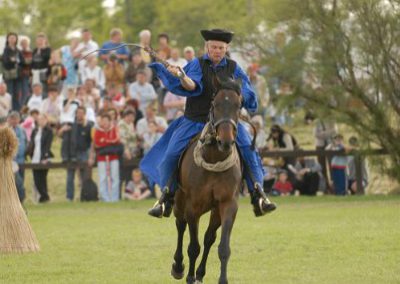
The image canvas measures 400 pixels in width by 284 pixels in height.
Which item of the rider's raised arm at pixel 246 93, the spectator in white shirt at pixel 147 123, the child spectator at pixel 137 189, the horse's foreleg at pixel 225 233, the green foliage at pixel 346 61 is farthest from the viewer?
the spectator in white shirt at pixel 147 123

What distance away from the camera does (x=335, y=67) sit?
25828 millimetres

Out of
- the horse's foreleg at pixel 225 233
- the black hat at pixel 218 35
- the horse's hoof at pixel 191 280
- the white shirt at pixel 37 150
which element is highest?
the black hat at pixel 218 35

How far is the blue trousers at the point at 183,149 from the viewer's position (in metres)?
13.1

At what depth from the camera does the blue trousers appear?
13.1 metres

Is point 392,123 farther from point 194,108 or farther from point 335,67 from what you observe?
point 194,108

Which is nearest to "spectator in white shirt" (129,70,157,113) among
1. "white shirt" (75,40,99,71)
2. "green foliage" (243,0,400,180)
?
"white shirt" (75,40,99,71)

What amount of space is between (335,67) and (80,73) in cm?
726

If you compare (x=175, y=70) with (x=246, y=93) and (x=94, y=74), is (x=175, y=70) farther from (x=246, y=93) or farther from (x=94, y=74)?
(x=94, y=74)

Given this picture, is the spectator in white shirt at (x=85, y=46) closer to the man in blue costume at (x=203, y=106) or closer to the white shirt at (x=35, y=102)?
the white shirt at (x=35, y=102)

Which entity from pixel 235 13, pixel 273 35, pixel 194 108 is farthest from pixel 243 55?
pixel 235 13

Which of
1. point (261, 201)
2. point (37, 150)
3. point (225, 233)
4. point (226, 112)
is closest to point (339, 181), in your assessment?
point (37, 150)

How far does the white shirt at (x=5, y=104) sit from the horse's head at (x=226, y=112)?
1548 centimetres

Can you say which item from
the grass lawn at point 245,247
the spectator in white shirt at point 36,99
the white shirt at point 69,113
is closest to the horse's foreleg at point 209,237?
the grass lawn at point 245,247

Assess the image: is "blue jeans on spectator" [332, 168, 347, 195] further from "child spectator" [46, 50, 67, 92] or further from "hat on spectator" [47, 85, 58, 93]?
"child spectator" [46, 50, 67, 92]
